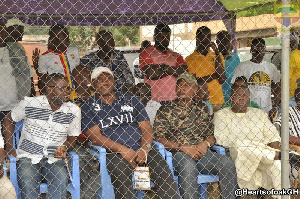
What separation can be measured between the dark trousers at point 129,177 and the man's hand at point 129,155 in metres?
0.04

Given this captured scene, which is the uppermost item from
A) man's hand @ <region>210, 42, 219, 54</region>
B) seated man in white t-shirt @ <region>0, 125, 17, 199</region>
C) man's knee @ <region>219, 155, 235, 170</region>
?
man's hand @ <region>210, 42, 219, 54</region>

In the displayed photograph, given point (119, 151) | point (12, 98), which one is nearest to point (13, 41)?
point (12, 98)

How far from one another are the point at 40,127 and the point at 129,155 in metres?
0.85

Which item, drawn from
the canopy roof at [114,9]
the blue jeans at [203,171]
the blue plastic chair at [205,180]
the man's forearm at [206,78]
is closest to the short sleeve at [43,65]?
the canopy roof at [114,9]

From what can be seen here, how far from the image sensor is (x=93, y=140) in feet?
13.9

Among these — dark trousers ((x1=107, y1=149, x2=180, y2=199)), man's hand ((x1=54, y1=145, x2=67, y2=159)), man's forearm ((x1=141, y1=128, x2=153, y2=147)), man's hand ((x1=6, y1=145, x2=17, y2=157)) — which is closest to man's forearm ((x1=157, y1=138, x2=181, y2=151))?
man's forearm ((x1=141, y1=128, x2=153, y2=147))

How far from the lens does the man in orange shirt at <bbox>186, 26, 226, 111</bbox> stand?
19.1 feet

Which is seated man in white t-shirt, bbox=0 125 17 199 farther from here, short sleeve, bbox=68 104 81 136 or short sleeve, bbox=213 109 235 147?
short sleeve, bbox=213 109 235 147

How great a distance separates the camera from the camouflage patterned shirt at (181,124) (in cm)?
445

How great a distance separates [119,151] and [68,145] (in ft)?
1.56

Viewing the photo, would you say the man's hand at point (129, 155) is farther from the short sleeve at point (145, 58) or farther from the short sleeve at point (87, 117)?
the short sleeve at point (145, 58)

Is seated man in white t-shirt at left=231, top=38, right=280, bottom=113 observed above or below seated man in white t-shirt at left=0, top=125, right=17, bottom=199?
above

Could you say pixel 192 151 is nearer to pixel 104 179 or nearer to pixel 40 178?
pixel 104 179

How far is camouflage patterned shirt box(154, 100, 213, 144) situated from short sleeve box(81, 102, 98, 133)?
627 millimetres
